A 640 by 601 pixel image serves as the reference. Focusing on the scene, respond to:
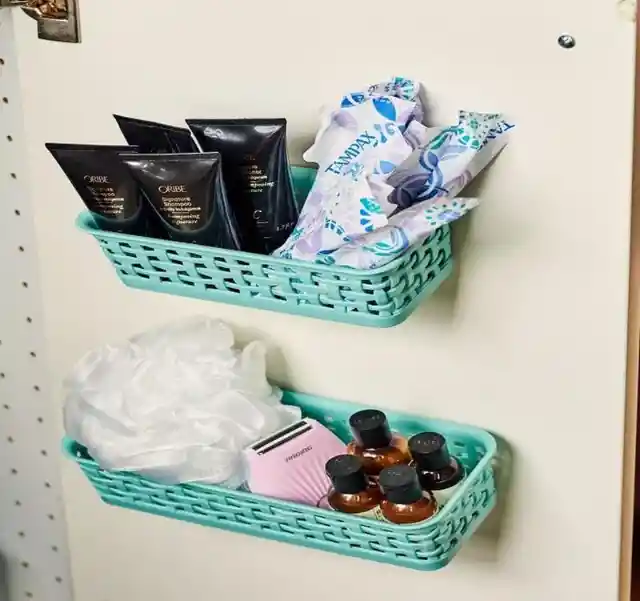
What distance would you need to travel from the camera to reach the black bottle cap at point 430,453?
96cm

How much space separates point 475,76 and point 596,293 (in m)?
0.19

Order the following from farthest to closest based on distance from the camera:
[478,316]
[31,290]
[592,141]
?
[31,290] → [478,316] → [592,141]

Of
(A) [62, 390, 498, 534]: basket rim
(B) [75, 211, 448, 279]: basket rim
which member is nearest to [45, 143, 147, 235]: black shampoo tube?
(B) [75, 211, 448, 279]: basket rim

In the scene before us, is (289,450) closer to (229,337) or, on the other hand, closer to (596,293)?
(229,337)

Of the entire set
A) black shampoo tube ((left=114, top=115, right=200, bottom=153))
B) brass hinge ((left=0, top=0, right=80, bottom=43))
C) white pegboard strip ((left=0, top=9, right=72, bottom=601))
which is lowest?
white pegboard strip ((left=0, top=9, right=72, bottom=601))

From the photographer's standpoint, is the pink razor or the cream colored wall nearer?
the cream colored wall

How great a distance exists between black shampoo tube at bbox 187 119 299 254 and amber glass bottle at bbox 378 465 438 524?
0.67ft

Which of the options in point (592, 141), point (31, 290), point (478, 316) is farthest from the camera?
point (31, 290)

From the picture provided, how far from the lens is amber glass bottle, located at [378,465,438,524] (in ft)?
2.99

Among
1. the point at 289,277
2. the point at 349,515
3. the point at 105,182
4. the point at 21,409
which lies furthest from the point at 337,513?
the point at 21,409

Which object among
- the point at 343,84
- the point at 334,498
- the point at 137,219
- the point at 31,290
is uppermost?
the point at 343,84

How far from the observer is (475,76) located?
0.91 meters

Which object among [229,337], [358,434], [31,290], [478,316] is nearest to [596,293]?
[478,316]

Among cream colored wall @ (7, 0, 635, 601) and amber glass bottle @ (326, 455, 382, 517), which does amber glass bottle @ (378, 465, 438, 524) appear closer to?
amber glass bottle @ (326, 455, 382, 517)
